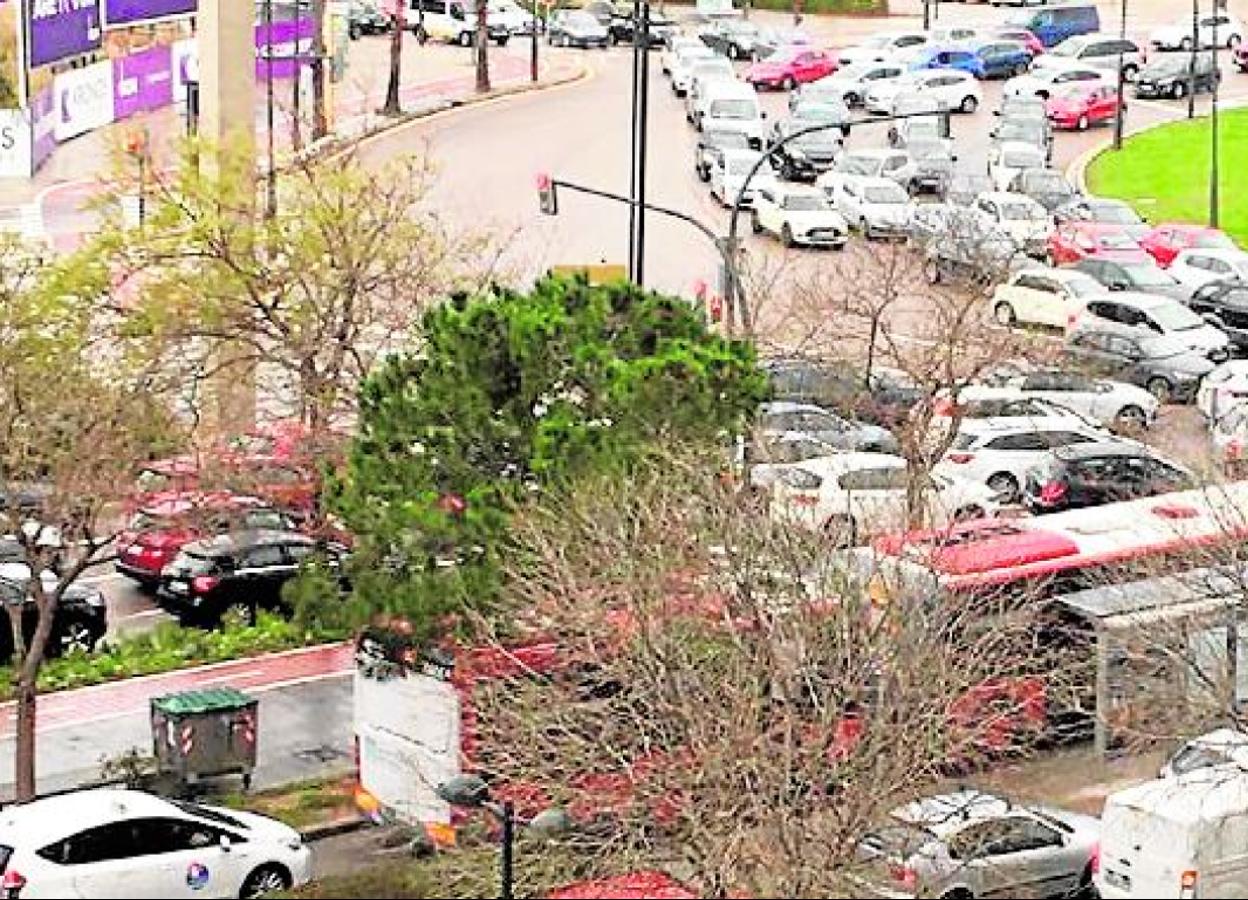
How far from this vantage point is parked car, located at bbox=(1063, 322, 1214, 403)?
159 feet

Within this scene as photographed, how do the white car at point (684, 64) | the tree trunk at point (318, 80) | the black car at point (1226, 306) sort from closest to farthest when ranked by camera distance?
1. the black car at point (1226, 306)
2. the tree trunk at point (318, 80)
3. the white car at point (684, 64)

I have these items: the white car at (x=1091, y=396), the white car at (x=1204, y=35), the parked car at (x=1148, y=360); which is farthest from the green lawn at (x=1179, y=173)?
the white car at (x=1091, y=396)

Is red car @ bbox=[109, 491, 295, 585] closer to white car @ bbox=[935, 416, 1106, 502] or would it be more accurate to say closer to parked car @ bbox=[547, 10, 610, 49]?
white car @ bbox=[935, 416, 1106, 502]

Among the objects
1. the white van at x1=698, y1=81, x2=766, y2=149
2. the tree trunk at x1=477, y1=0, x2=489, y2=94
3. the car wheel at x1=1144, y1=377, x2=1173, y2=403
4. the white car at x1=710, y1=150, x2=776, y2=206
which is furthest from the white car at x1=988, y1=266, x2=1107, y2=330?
the tree trunk at x1=477, y1=0, x2=489, y2=94

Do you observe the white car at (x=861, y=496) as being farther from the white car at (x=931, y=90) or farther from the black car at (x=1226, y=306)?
the white car at (x=931, y=90)

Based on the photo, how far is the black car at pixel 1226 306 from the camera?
52.0m

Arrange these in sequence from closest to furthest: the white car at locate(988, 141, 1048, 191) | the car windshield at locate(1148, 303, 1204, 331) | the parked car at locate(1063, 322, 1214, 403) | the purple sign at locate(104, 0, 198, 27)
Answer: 1. the parked car at locate(1063, 322, 1214, 403)
2. the car windshield at locate(1148, 303, 1204, 331)
3. the white car at locate(988, 141, 1048, 191)
4. the purple sign at locate(104, 0, 198, 27)

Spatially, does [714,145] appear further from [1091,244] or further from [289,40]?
[289,40]

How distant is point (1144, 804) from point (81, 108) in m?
45.9

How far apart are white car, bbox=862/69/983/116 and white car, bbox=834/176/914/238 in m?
11.2

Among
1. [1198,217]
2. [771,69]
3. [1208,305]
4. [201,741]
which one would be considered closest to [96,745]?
[201,741]

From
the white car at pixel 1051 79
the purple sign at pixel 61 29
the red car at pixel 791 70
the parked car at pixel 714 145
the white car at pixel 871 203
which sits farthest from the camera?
the red car at pixel 791 70

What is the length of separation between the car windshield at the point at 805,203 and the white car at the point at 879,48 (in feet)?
58.4

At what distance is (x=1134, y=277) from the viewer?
5378 cm
